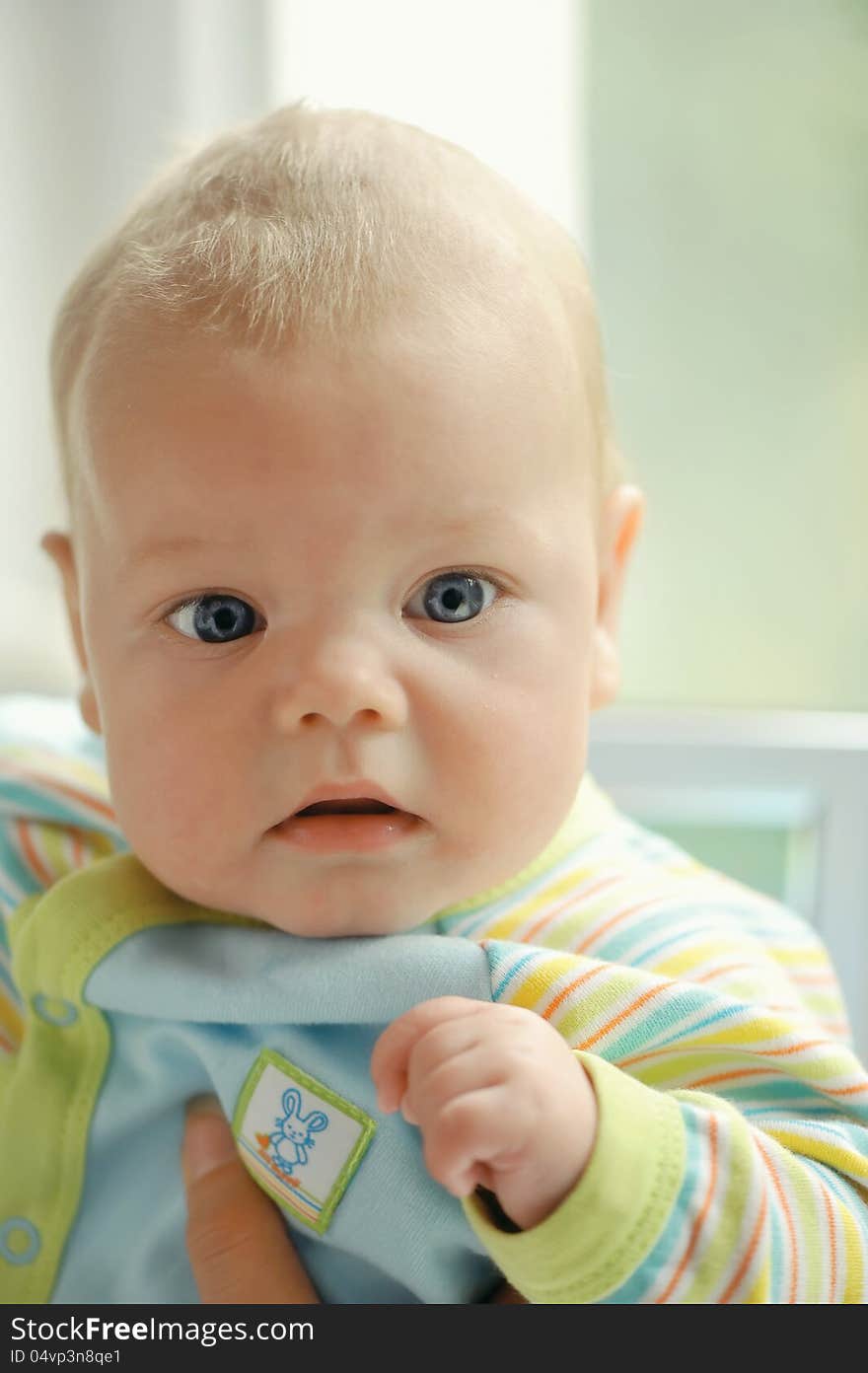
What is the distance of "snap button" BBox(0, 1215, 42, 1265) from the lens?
0.96m

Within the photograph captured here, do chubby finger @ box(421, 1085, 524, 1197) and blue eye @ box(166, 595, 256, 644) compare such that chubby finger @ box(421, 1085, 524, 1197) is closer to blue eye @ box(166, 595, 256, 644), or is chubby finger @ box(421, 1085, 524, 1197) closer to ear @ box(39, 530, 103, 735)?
blue eye @ box(166, 595, 256, 644)

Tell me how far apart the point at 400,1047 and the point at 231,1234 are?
26 centimetres

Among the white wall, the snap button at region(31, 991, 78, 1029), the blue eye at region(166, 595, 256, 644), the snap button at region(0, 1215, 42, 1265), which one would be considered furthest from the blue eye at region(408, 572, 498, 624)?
the white wall

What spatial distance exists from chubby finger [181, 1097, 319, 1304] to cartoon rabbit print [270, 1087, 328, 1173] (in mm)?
47

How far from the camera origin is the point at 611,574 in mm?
1021

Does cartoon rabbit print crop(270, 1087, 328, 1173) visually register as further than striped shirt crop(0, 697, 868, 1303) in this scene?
Yes

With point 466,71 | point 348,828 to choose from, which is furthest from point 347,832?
point 466,71

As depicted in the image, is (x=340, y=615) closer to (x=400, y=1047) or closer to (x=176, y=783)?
(x=176, y=783)

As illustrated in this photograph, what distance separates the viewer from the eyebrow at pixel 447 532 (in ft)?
2.69

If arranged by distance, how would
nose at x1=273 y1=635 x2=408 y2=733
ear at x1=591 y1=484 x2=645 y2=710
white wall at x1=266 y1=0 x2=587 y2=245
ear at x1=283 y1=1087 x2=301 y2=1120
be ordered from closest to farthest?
nose at x1=273 y1=635 x2=408 y2=733, ear at x1=283 y1=1087 x2=301 y2=1120, ear at x1=591 y1=484 x2=645 y2=710, white wall at x1=266 y1=0 x2=587 y2=245
